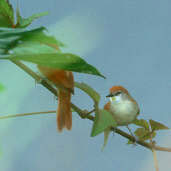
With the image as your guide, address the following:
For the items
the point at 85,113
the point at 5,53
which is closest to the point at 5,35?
the point at 5,53

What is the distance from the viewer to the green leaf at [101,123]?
0.61 feet

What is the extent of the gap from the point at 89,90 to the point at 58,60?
10 centimetres

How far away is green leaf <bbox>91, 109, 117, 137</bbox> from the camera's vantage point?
18cm

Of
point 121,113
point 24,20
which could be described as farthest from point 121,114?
point 24,20

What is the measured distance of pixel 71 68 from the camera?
13 cm

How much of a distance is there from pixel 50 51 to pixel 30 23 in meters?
0.14

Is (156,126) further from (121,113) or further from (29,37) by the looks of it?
(29,37)

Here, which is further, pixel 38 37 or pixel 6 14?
pixel 6 14

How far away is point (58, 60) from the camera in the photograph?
0.12 meters

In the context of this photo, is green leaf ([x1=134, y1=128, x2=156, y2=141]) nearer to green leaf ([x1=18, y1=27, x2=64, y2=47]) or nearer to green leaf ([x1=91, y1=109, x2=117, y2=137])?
green leaf ([x1=91, y1=109, x2=117, y2=137])

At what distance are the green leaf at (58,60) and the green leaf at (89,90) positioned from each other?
0.09 metres

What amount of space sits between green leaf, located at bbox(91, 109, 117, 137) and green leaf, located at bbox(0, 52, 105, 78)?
6 cm

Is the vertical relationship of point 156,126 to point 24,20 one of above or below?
below

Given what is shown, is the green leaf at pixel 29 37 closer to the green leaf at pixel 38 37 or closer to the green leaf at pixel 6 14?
the green leaf at pixel 38 37
